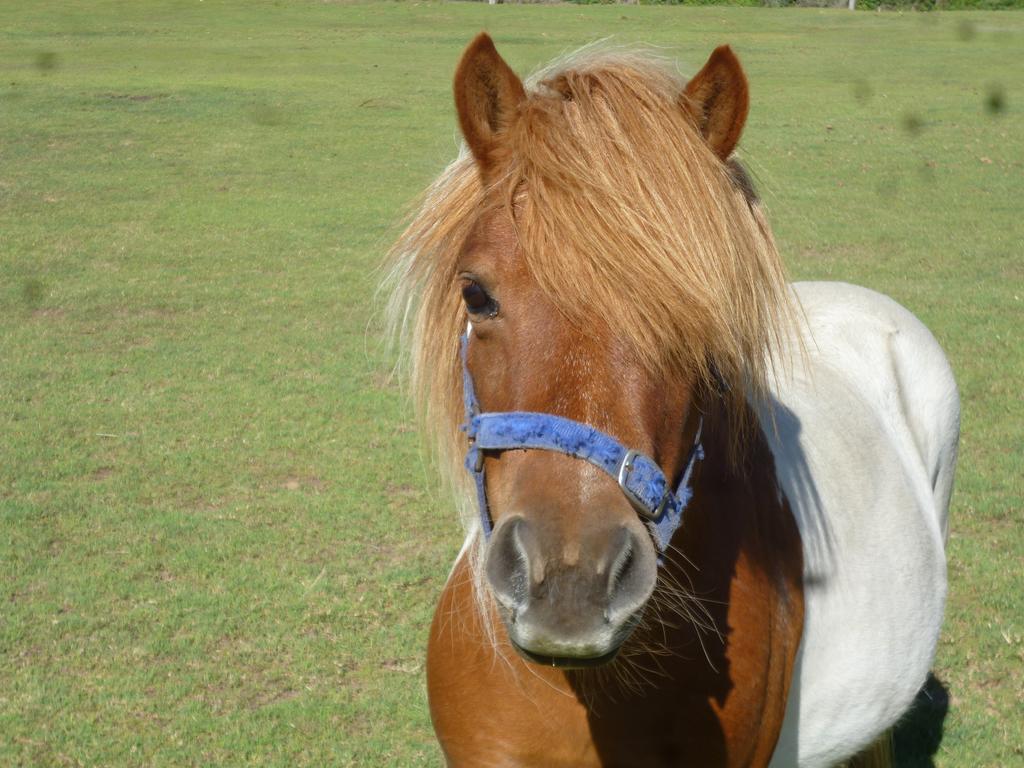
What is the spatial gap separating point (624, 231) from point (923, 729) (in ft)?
9.09

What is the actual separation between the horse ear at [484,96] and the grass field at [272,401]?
505 millimetres

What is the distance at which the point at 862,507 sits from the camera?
9.41 feet

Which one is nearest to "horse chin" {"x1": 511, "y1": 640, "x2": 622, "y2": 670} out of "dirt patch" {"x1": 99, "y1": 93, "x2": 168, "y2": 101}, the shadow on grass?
the shadow on grass

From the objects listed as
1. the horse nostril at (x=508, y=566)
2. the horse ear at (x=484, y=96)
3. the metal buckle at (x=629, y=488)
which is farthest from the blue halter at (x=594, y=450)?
the horse ear at (x=484, y=96)

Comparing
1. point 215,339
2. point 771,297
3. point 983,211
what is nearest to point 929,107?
point 983,211

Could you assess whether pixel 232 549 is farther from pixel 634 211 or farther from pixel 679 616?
pixel 634 211

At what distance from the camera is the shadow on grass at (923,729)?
11.9 ft

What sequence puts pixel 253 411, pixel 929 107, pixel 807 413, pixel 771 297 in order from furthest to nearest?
pixel 929 107 < pixel 253 411 < pixel 807 413 < pixel 771 297

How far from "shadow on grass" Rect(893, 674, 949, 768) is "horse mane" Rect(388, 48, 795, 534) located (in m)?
2.14

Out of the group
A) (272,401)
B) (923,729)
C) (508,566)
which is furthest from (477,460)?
(272,401)

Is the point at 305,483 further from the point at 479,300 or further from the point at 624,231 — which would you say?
the point at 624,231

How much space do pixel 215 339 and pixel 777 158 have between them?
8983 millimetres

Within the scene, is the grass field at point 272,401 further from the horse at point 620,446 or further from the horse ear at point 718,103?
the horse ear at point 718,103

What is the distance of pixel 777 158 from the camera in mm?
14023
